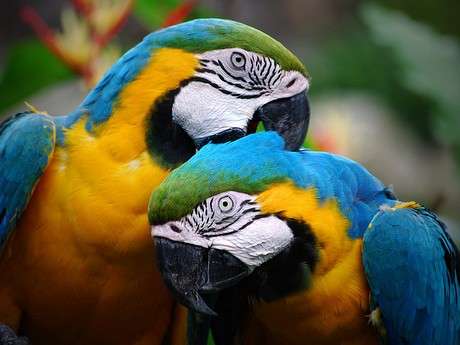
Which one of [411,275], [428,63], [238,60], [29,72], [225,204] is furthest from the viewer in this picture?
[428,63]

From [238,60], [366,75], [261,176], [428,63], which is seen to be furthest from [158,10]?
[366,75]

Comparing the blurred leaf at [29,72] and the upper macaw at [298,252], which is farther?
the blurred leaf at [29,72]

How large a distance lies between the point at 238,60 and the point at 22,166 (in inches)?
26.0

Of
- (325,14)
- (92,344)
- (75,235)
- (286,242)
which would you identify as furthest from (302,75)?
(325,14)

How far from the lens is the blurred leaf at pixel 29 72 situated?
12.5ft

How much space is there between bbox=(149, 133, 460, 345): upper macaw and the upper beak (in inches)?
4.4

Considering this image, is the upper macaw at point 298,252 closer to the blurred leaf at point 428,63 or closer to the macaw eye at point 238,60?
the macaw eye at point 238,60

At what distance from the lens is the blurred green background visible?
152 inches

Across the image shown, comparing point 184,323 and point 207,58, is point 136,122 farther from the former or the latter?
point 184,323

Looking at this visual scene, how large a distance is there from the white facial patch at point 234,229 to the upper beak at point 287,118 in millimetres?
378

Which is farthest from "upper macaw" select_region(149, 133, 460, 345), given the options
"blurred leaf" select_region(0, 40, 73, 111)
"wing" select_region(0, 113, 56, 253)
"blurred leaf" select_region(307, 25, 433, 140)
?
"blurred leaf" select_region(307, 25, 433, 140)

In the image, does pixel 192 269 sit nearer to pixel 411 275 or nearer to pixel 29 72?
pixel 411 275

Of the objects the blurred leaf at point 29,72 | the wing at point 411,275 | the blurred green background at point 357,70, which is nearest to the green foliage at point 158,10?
the blurred green background at point 357,70

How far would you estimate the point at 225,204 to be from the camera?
6.82 feet
